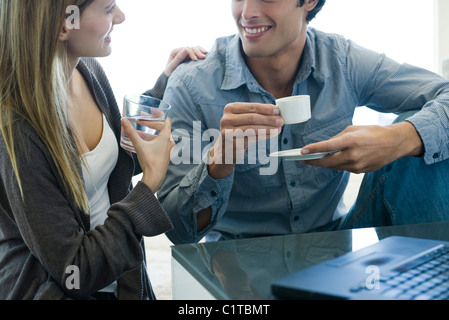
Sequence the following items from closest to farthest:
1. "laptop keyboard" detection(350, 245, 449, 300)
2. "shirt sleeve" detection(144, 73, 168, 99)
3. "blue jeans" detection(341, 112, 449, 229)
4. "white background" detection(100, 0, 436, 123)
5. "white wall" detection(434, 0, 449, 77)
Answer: "laptop keyboard" detection(350, 245, 449, 300), "blue jeans" detection(341, 112, 449, 229), "shirt sleeve" detection(144, 73, 168, 99), "white background" detection(100, 0, 436, 123), "white wall" detection(434, 0, 449, 77)

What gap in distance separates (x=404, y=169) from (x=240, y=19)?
1.93ft

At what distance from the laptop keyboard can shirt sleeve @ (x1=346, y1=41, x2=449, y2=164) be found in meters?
0.63

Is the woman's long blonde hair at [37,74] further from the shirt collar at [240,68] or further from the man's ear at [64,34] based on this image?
the shirt collar at [240,68]

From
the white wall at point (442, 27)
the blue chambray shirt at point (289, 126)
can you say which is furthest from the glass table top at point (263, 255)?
the white wall at point (442, 27)

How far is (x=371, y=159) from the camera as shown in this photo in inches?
40.8

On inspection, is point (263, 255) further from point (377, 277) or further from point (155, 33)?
point (155, 33)

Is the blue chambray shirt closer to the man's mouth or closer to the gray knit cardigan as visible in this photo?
the man's mouth

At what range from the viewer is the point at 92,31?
985mm

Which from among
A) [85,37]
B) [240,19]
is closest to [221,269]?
[85,37]

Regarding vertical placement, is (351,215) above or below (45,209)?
below

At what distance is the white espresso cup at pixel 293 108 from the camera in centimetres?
99

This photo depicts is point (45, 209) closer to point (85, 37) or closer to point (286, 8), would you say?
point (85, 37)

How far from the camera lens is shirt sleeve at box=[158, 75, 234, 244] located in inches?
43.1

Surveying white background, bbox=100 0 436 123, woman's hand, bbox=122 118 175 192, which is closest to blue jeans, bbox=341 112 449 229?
woman's hand, bbox=122 118 175 192
